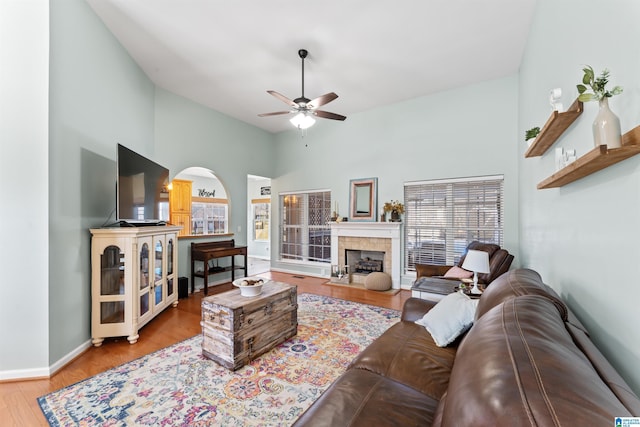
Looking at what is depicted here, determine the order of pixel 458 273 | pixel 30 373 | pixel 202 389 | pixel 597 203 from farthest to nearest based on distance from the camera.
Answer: pixel 458 273, pixel 30 373, pixel 202 389, pixel 597 203

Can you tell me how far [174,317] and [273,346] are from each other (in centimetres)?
168

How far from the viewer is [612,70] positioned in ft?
3.81

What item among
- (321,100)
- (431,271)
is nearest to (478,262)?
(431,271)

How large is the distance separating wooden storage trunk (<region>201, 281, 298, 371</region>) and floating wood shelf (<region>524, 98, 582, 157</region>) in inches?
98.8

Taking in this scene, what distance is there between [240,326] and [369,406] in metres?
1.43

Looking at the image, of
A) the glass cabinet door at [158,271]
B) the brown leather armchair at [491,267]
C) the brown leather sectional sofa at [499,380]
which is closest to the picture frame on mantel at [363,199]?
the brown leather armchair at [491,267]

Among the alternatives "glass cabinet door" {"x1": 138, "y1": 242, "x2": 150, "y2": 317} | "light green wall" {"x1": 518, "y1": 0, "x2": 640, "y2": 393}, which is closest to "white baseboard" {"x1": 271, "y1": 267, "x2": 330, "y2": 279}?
"glass cabinet door" {"x1": 138, "y1": 242, "x2": 150, "y2": 317}

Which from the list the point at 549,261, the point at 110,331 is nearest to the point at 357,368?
the point at 549,261

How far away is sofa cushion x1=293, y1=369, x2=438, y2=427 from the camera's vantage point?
1.08 meters

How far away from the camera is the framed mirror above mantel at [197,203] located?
7.44m

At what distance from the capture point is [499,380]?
2.05 feet

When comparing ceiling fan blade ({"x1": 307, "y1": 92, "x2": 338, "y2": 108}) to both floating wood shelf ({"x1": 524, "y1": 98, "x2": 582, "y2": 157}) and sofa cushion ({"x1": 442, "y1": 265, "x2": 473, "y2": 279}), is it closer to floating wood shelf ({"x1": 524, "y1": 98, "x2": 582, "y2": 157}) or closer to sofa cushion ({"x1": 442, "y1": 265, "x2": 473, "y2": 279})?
floating wood shelf ({"x1": 524, "y1": 98, "x2": 582, "y2": 157})

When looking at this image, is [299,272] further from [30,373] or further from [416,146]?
[30,373]

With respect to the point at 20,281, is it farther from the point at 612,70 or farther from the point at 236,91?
the point at 612,70
